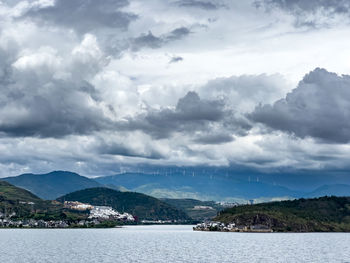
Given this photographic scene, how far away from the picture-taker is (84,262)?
7864 inches

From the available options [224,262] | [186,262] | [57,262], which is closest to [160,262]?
[186,262]

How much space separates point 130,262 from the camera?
198625 mm

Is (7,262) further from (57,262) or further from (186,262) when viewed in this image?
(186,262)

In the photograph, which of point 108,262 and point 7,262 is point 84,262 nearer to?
point 108,262

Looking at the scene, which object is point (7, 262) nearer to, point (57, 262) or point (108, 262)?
point (57, 262)

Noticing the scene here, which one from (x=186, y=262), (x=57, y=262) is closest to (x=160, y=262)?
(x=186, y=262)

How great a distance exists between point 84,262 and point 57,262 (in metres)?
10.4

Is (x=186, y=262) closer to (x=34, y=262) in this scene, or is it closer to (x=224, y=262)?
(x=224, y=262)

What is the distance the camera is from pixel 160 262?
199 metres

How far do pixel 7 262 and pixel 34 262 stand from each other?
35.4ft

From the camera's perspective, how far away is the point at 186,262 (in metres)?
200

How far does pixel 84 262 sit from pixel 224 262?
5513 centimetres

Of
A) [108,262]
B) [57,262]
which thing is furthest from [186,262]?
[57,262]

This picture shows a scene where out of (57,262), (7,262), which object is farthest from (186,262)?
(7,262)
